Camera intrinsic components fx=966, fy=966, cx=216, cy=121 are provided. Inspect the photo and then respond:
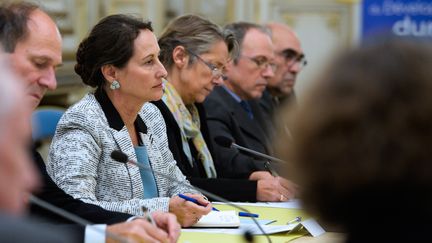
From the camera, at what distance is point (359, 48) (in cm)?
130

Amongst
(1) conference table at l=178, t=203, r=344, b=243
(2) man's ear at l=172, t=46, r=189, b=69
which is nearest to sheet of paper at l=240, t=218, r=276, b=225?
(1) conference table at l=178, t=203, r=344, b=243

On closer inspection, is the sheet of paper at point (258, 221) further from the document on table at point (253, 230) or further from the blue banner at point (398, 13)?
the blue banner at point (398, 13)

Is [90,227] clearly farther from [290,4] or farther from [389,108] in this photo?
[290,4]

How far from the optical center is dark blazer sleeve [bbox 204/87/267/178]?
13.2ft

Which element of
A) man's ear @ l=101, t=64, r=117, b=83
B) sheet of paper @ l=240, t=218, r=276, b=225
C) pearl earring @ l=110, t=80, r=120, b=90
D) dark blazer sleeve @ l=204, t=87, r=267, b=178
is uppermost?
man's ear @ l=101, t=64, r=117, b=83

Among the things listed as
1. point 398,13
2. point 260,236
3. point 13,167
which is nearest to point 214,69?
point 260,236

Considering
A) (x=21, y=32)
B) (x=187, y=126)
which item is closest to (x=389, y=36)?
(x=21, y=32)

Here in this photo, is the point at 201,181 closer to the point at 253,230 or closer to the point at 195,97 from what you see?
the point at 195,97

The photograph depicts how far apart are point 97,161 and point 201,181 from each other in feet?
2.39

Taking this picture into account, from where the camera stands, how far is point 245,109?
4.67 m

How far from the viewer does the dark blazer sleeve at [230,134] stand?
Answer: 4.04 metres

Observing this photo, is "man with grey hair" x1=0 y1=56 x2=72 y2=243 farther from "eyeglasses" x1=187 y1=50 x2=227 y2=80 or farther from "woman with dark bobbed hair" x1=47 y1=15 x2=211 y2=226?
"eyeglasses" x1=187 y1=50 x2=227 y2=80

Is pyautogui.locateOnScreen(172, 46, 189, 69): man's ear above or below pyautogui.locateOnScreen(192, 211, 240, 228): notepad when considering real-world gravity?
above

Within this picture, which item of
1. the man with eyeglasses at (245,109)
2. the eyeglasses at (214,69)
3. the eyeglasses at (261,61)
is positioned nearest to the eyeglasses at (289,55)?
the man with eyeglasses at (245,109)
